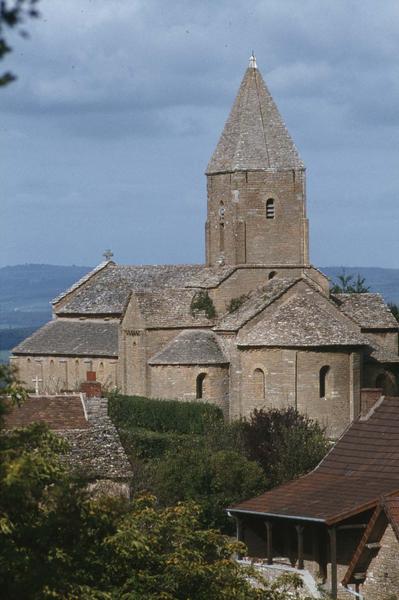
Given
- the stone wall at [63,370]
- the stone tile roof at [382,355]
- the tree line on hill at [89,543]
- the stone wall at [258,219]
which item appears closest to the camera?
the tree line on hill at [89,543]

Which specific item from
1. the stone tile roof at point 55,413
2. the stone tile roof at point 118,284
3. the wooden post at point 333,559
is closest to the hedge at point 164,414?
the stone tile roof at point 118,284

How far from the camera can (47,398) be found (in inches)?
1649

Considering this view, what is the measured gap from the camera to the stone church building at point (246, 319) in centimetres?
6469

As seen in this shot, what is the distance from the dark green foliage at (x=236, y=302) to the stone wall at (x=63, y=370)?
22.8 feet

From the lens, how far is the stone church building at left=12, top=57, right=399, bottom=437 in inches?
2547

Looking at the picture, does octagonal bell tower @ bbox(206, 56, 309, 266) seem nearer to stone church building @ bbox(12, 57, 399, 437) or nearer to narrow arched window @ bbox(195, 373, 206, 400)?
stone church building @ bbox(12, 57, 399, 437)

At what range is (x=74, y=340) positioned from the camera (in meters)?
79.5

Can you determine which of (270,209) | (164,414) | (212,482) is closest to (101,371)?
(164,414)

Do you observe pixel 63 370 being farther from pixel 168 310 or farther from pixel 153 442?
pixel 153 442

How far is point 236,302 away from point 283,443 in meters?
16.5

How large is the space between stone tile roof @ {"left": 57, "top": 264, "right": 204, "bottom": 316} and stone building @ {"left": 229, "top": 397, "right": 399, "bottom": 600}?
3502 centimetres

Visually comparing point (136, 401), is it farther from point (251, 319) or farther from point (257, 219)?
point (257, 219)

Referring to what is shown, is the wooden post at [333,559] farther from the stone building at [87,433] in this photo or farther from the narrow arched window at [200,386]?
the narrow arched window at [200,386]

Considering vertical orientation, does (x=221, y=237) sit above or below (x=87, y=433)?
above
